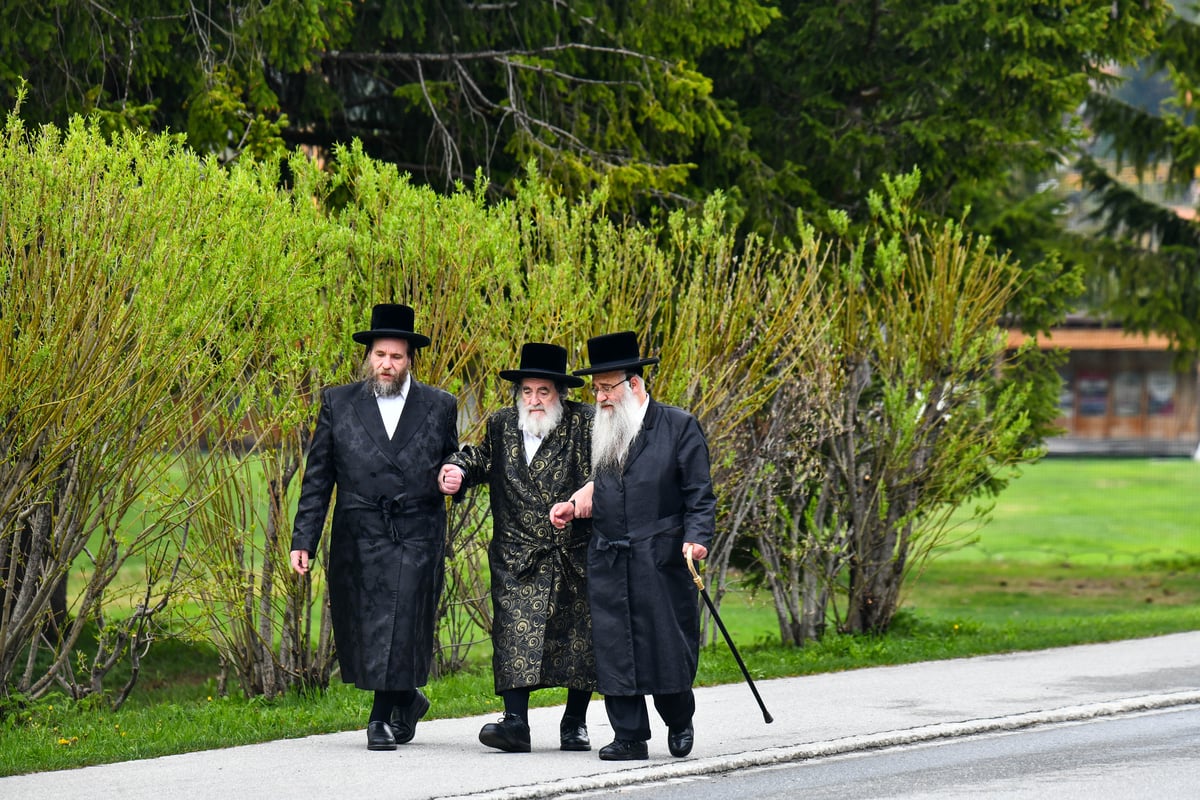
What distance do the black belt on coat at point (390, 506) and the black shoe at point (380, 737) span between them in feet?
2.73

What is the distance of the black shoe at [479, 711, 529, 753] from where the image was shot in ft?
25.7

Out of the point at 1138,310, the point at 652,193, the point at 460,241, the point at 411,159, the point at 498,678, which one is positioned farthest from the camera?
the point at 1138,310

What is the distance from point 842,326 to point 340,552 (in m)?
5.19

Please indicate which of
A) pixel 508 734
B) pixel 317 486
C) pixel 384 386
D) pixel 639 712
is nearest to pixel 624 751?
pixel 639 712

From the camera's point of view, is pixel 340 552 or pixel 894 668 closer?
pixel 340 552

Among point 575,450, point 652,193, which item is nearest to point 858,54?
point 652,193

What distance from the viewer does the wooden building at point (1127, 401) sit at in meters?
67.6

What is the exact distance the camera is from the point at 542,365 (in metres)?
7.95

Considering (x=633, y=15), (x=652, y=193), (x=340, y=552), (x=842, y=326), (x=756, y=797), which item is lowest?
(x=756, y=797)

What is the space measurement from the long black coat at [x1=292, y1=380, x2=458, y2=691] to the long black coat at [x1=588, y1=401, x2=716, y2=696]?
82 centimetres

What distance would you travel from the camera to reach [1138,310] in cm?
2372

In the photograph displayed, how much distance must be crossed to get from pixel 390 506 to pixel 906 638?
18.9 feet

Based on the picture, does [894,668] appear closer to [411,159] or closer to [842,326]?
[842,326]

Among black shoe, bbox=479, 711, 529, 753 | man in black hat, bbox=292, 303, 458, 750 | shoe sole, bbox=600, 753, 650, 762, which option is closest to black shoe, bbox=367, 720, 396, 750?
man in black hat, bbox=292, 303, 458, 750
